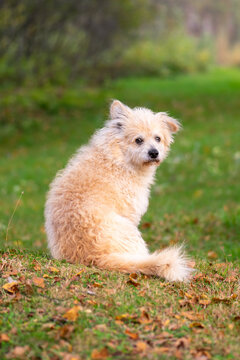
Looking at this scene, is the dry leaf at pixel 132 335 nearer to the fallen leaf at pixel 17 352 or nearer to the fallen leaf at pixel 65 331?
the fallen leaf at pixel 65 331

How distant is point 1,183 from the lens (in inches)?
627

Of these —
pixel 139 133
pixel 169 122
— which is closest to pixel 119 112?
pixel 139 133

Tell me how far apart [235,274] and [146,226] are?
4061 mm

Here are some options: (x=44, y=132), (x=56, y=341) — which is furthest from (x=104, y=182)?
(x=44, y=132)

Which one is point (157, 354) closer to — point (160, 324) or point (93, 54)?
point (160, 324)

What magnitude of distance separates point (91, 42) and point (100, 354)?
31618mm

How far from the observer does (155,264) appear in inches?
221

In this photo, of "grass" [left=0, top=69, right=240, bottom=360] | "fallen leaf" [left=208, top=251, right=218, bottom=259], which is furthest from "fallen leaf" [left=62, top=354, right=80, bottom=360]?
"fallen leaf" [left=208, top=251, right=218, bottom=259]

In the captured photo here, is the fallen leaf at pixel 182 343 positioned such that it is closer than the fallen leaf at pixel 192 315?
Yes

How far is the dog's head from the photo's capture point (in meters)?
6.61

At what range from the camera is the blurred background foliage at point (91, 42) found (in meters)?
25.7

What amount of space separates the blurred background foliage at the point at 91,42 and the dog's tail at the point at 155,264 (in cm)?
1972

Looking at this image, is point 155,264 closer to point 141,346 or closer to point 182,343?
point 182,343

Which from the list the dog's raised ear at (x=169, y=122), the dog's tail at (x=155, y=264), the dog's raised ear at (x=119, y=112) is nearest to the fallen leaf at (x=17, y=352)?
the dog's tail at (x=155, y=264)
